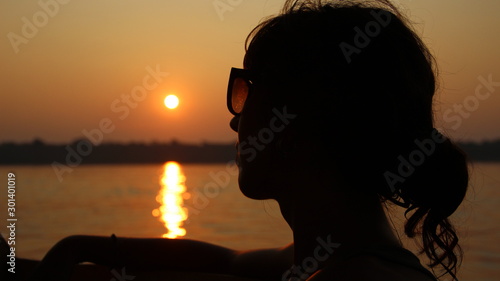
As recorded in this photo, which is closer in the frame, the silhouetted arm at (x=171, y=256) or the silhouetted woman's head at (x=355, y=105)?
the silhouetted woman's head at (x=355, y=105)

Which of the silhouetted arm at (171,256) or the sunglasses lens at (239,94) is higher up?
the sunglasses lens at (239,94)

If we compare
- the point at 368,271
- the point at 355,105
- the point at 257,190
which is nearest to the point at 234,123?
the point at 257,190

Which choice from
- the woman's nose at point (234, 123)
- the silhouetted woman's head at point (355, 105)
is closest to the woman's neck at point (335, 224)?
the silhouetted woman's head at point (355, 105)

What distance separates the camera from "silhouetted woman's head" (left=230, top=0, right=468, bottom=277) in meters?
1.49

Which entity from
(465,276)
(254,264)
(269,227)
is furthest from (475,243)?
(254,264)

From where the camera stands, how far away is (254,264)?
1975mm

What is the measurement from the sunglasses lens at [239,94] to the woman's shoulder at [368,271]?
0.57 m

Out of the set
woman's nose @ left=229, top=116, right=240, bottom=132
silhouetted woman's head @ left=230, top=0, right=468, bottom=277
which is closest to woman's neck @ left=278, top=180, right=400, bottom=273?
silhouetted woman's head @ left=230, top=0, right=468, bottom=277

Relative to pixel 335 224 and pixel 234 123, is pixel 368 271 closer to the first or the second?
pixel 335 224

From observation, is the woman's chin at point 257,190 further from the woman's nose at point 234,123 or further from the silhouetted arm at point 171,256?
the silhouetted arm at point 171,256

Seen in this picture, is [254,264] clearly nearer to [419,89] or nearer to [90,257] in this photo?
[90,257]

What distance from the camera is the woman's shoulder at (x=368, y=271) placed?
1294 millimetres

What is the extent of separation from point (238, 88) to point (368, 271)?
2.13 feet

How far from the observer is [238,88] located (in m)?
1.72
